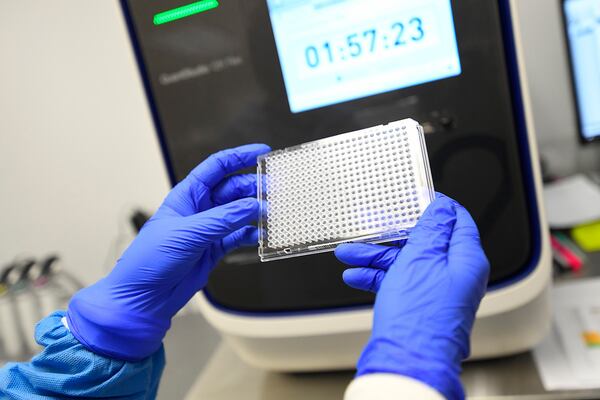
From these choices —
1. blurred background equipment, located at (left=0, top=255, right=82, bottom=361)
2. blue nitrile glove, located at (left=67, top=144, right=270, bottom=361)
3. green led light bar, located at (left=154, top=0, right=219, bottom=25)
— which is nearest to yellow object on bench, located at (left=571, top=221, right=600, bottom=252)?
blue nitrile glove, located at (left=67, top=144, right=270, bottom=361)

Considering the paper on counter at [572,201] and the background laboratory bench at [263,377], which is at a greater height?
the paper on counter at [572,201]

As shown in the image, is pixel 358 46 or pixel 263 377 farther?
pixel 263 377

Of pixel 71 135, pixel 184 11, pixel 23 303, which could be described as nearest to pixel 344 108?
pixel 184 11

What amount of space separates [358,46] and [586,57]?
0.57 metres

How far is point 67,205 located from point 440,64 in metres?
1.06

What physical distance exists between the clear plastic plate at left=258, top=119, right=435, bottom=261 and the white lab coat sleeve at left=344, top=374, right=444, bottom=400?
0.58 ft

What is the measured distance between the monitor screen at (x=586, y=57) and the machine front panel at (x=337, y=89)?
41 cm

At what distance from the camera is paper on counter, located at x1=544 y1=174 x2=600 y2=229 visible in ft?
3.34

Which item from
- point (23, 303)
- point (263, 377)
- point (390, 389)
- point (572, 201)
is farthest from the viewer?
point (23, 303)

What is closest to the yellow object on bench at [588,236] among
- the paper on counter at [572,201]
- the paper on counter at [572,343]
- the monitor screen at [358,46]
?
the paper on counter at [572,201]

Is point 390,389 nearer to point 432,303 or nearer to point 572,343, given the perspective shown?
point 432,303

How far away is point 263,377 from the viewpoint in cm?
94

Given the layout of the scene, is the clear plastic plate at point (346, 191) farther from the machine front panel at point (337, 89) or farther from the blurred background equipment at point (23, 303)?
the blurred background equipment at point (23, 303)

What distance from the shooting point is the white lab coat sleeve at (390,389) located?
0.43 metres
